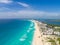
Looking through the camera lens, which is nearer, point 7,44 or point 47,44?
point 47,44

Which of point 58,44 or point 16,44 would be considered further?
point 16,44

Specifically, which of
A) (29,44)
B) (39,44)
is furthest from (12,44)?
(39,44)

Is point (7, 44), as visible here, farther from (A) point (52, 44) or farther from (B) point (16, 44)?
(A) point (52, 44)

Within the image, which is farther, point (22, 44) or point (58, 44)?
point (22, 44)

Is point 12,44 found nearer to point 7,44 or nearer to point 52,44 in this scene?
point 7,44

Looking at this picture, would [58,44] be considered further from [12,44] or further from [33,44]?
[12,44]

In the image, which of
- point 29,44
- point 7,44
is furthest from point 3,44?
point 29,44

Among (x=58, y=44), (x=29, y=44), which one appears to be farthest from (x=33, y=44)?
(x=58, y=44)
